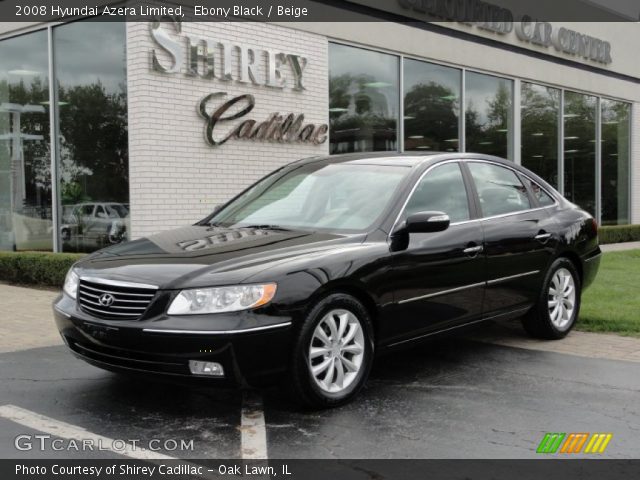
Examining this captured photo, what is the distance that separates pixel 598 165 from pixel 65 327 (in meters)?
18.0

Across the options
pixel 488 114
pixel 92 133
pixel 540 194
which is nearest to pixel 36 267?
pixel 92 133

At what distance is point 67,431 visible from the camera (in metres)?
4.11

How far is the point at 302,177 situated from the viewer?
5.87 metres

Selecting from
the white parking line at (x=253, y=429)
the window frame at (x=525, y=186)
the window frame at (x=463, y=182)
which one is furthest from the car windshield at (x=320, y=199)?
the white parking line at (x=253, y=429)

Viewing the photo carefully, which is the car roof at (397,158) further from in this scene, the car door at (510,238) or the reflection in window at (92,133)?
the reflection in window at (92,133)

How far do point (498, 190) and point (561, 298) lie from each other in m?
1.20

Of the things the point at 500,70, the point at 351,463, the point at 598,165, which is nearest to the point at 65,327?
the point at 351,463

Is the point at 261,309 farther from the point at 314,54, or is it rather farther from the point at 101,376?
the point at 314,54

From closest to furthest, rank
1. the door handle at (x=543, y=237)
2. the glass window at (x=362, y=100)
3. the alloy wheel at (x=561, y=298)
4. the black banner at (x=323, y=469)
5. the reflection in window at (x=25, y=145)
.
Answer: the black banner at (x=323, y=469) → the door handle at (x=543, y=237) → the alloy wheel at (x=561, y=298) → the reflection in window at (x=25, y=145) → the glass window at (x=362, y=100)

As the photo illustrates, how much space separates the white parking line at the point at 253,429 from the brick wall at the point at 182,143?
236 inches

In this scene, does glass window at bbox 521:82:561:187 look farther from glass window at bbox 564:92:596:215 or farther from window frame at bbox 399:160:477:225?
window frame at bbox 399:160:477:225

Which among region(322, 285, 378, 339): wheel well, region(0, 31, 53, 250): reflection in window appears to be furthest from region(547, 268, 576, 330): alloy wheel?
region(0, 31, 53, 250): reflection in window

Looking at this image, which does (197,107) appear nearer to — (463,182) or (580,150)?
(463,182)

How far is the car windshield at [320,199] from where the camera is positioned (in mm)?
5203
